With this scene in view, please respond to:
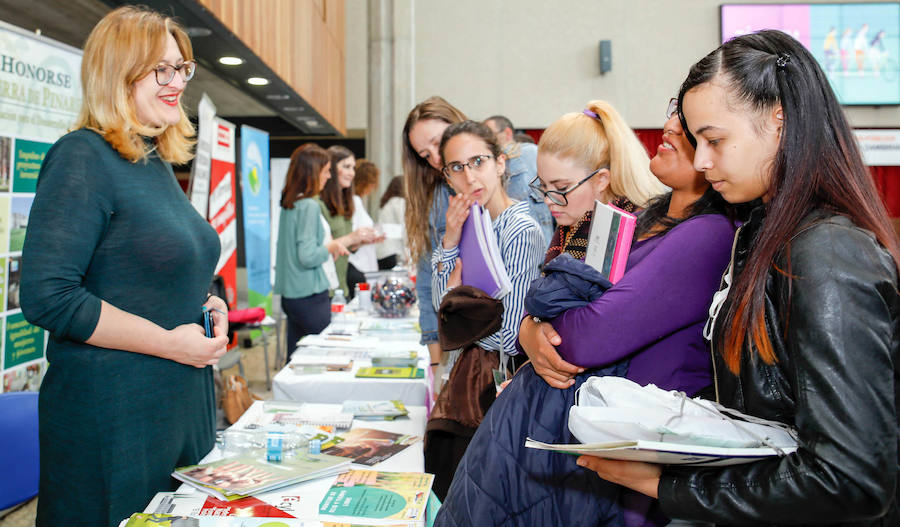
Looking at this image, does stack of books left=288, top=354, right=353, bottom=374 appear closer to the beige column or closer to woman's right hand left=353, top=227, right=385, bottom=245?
woman's right hand left=353, top=227, right=385, bottom=245

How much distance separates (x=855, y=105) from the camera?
9117 mm

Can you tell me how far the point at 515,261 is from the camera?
1.64m

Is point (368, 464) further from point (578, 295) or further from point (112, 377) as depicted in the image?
point (578, 295)

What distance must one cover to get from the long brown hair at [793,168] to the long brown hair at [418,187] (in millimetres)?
1607

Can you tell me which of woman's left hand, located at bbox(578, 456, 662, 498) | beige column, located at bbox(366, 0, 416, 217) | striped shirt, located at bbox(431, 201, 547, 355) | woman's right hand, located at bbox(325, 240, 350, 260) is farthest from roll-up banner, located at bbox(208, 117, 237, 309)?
beige column, located at bbox(366, 0, 416, 217)

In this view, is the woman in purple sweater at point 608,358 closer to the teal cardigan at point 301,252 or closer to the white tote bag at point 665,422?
the white tote bag at point 665,422

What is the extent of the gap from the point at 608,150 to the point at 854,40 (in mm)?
9740

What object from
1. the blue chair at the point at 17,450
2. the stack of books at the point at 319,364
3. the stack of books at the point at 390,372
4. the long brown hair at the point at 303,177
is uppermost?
the long brown hair at the point at 303,177

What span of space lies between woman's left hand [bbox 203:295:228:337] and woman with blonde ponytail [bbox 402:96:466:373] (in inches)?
35.1

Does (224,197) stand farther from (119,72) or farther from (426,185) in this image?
(119,72)

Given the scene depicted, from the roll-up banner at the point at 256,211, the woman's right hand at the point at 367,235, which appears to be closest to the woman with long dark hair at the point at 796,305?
the woman's right hand at the point at 367,235

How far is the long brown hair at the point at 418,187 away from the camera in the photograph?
237 centimetres

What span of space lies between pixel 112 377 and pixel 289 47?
378cm

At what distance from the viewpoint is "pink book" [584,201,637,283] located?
3.36 feet
